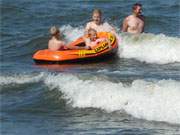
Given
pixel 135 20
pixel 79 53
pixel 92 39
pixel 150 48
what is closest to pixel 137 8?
pixel 135 20

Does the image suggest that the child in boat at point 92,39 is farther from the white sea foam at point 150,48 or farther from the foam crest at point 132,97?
the foam crest at point 132,97

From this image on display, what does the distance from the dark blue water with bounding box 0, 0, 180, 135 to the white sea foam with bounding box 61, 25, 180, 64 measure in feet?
0.08

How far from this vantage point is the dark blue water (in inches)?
425

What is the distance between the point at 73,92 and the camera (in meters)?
12.6

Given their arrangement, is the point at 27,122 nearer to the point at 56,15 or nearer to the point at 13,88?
the point at 13,88

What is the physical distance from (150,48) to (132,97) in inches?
229

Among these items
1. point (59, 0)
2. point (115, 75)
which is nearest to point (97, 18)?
point (115, 75)

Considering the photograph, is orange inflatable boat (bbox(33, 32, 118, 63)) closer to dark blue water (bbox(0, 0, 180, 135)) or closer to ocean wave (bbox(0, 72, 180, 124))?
dark blue water (bbox(0, 0, 180, 135))

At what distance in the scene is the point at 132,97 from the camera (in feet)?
38.7

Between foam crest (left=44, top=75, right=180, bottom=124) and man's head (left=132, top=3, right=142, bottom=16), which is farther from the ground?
man's head (left=132, top=3, right=142, bottom=16)

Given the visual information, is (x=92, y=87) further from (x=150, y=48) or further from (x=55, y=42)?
(x=150, y=48)

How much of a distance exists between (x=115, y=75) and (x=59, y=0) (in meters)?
11.9

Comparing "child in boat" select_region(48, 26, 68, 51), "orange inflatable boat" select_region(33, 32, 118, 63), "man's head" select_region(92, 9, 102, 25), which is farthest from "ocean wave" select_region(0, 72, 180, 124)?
"man's head" select_region(92, 9, 102, 25)

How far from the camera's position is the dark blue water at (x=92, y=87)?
35.4 feet
